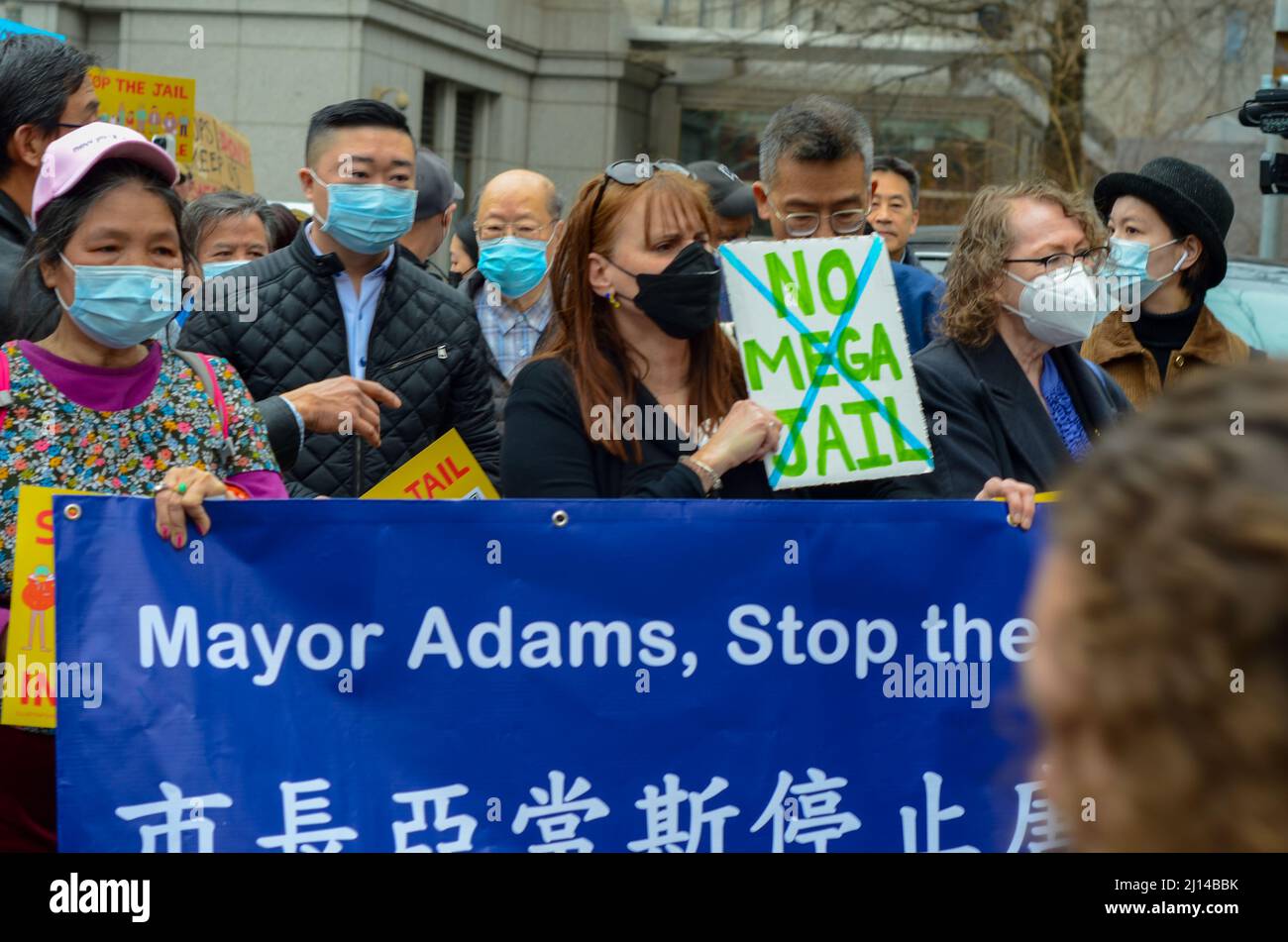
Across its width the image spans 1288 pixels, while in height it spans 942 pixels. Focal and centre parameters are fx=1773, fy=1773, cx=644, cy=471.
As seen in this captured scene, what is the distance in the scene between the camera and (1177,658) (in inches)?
40.6

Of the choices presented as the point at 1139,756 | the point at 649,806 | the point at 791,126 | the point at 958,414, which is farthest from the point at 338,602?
the point at 1139,756

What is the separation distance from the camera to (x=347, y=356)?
192 inches

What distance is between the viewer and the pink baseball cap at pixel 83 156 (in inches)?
142

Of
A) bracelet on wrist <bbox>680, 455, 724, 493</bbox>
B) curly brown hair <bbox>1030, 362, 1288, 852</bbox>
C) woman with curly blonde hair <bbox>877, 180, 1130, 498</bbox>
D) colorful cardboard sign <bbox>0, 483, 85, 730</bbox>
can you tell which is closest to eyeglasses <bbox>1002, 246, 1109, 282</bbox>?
woman with curly blonde hair <bbox>877, 180, 1130, 498</bbox>

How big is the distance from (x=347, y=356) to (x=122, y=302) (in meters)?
1.38

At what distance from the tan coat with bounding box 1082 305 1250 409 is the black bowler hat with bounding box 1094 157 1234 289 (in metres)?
0.20

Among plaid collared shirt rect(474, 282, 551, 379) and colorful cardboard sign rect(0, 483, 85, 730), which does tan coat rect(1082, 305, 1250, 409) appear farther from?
colorful cardboard sign rect(0, 483, 85, 730)

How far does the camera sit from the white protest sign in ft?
12.3

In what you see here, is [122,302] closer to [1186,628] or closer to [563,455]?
[563,455]

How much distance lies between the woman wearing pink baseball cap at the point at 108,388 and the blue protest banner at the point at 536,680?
111 mm

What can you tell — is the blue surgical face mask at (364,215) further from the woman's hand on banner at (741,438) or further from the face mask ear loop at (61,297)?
the woman's hand on banner at (741,438)

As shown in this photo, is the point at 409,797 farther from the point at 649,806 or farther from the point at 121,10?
the point at 121,10

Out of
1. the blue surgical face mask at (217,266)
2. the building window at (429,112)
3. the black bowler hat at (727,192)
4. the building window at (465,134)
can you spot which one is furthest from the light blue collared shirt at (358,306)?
the building window at (465,134)

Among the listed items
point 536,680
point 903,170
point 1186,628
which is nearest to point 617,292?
point 536,680
